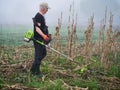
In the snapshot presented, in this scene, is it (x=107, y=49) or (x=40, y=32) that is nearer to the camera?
(x=40, y=32)

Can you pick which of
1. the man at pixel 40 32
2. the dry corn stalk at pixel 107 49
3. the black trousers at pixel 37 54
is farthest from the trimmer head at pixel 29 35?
the dry corn stalk at pixel 107 49

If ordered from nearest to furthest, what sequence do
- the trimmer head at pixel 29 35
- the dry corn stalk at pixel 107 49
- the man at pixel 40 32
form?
the man at pixel 40 32 < the trimmer head at pixel 29 35 < the dry corn stalk at pixel 107 49

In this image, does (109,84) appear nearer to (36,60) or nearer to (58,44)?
(36,60)

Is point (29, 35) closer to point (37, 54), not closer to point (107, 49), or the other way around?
point (37, 54)

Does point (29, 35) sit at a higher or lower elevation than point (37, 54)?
higher

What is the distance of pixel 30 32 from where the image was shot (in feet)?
28.7

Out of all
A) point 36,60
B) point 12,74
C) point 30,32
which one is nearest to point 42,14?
point 30,32

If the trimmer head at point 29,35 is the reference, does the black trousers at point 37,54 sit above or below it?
below

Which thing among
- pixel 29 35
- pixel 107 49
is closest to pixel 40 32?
pixel 29 35

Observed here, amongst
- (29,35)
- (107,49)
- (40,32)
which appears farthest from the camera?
(107,49)

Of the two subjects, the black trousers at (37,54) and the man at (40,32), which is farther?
the black trousers at (37,54)

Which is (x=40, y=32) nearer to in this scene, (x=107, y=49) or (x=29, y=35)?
(x=29, y=35)

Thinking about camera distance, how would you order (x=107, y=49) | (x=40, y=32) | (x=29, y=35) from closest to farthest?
1. (x=40, y=32)
2. (x=29, y=35)
3. (x=107, y=49)

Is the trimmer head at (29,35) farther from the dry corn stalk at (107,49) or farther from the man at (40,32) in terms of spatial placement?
the dry corn stalk at (107,49)
